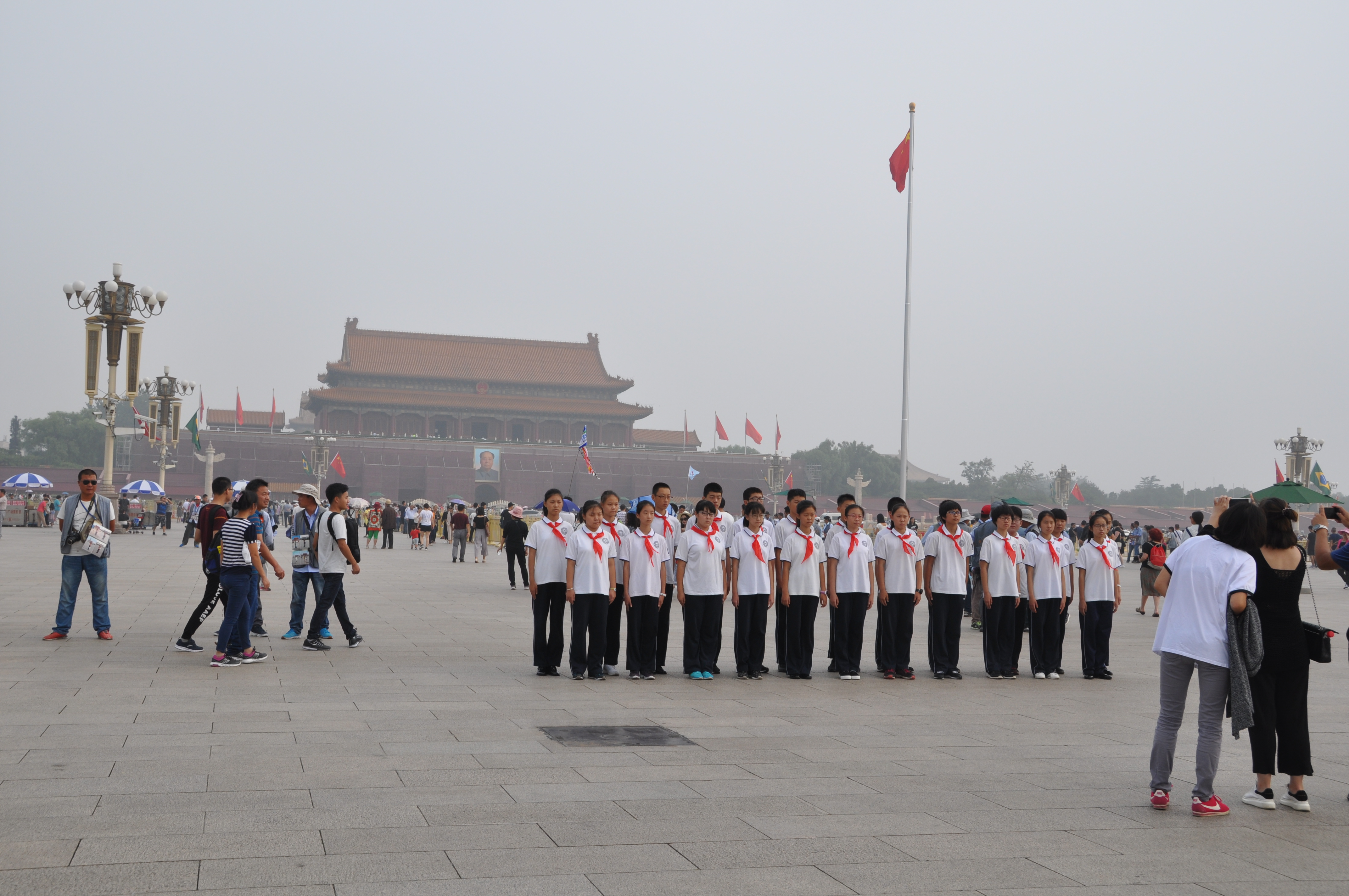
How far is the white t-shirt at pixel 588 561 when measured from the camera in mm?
6941

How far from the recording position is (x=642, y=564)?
7.14 meters

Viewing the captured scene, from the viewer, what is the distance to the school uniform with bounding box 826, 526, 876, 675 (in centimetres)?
752

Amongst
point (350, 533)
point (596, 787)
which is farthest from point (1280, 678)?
point (350, 533)

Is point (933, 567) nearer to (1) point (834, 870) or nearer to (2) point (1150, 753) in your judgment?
(2) point (1150, 753)

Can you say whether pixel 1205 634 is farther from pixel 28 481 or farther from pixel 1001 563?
pixel 28 481

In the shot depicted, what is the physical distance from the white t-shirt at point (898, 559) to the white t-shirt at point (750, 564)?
0.85m

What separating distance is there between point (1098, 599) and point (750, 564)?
2.44 meters

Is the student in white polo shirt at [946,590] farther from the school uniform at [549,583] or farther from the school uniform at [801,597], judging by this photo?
the school uniform at [549,583]

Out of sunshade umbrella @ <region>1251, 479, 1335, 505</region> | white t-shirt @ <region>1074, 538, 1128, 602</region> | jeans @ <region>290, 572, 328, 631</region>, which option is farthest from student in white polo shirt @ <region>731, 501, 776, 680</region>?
sunshade umbrella @ <region>1251, 479, 1335, 505</region>

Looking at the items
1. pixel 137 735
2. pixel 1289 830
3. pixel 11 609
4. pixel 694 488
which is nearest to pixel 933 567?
pixel 1289 830

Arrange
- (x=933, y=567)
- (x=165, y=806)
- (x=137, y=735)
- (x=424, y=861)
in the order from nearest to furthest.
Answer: (x=424, y=861) < (x=165, y=806) < (x=137, y=735) < (x=933, y=567)

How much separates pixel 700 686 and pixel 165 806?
3710 mm

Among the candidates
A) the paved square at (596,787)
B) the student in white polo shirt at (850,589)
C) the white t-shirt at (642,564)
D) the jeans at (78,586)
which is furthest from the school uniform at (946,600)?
the jeans at (78,586)

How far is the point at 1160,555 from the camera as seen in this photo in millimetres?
12953
